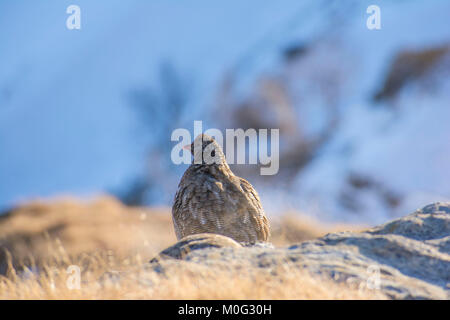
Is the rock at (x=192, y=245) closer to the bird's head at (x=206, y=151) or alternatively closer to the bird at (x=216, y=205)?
the bird at (x=216, y=205)

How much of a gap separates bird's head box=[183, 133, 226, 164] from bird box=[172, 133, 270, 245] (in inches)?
0.4

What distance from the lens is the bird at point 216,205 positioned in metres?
6.12

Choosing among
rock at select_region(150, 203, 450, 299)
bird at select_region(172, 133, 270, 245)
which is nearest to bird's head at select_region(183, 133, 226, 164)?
bird at select_region(172, 133, 270, 245)

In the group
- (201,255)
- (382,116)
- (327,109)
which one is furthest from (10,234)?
(327,109)

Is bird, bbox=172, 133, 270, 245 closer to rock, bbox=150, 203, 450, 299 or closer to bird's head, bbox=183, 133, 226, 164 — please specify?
bird's head, bbox=183, 133, 226, 164

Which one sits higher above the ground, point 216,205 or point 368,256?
point 216,205

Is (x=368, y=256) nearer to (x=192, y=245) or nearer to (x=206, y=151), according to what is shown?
(x=192, y=245)

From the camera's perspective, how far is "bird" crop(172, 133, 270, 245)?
241 inches

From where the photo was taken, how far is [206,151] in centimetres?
655

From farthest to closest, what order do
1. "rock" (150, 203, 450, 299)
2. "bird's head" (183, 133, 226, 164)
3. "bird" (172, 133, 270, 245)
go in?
1. "bird's head" (183, 133, 226, 164)
2. "bird" (172, 133, 270, 245)
3. "rock" (150, 203, 450, 299)

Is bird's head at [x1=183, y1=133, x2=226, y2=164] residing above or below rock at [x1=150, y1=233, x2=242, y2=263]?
above

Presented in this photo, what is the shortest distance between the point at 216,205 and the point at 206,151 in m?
0.72

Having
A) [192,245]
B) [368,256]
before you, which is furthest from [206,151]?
[368,256]
